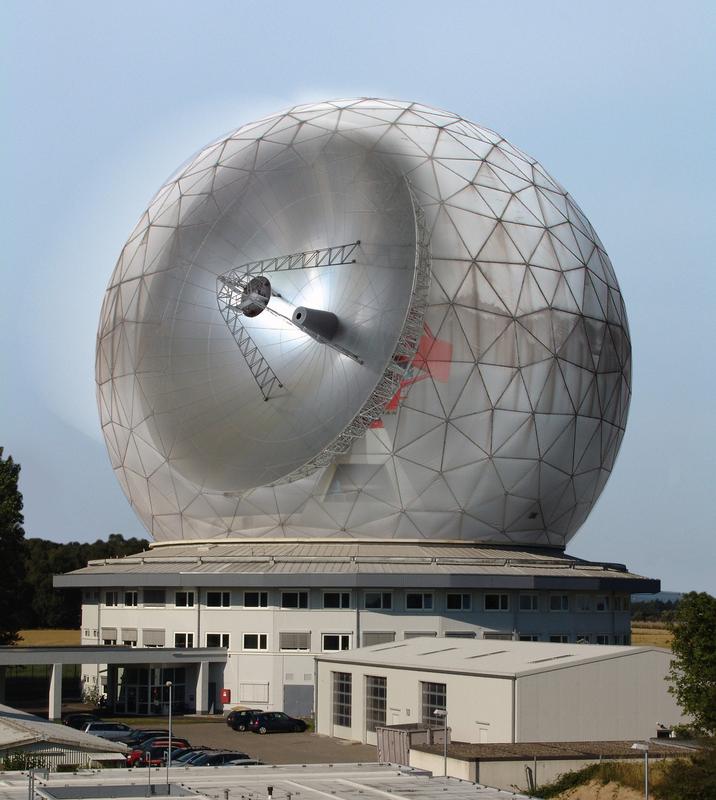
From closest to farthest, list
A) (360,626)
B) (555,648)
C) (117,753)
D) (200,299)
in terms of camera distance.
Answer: (117,753) → (555,648) → (360,626) → (200,299)

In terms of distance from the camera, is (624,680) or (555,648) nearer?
(624,680)

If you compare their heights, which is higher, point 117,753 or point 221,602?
point 221,602

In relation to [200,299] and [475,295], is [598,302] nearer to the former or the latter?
[475,295]

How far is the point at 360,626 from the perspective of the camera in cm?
6178

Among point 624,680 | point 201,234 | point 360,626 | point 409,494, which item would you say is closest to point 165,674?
point 360,626

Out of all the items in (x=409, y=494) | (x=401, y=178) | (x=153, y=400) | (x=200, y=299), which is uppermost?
(x=401, y=178)

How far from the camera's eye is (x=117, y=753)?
40.4 metres

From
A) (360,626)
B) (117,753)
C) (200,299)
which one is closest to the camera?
(117,753)

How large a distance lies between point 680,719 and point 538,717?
218 inches

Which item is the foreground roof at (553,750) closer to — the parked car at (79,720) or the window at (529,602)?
the parked car at (79,720)

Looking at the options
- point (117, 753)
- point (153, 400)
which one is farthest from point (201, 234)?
point (117, 753)

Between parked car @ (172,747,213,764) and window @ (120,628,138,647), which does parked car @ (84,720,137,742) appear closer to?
parked car @ (172,747,213,764)

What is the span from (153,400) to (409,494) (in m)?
13.2

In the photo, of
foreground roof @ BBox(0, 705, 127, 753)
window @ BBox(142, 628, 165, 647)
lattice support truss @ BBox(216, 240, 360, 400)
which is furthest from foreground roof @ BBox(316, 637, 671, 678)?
lattice support truss @ BBox(216, 240, 360, 400)
